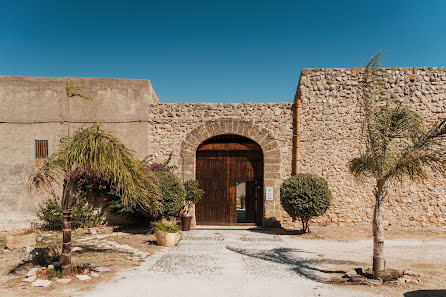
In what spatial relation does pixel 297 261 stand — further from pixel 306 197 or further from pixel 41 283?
pixel 41 283

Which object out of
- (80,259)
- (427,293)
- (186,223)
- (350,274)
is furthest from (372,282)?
(186,223)

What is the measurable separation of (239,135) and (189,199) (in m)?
2.78

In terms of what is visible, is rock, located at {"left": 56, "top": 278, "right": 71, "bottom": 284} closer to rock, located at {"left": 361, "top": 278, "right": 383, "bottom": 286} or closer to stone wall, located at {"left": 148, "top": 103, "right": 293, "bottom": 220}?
rock, located at {"left": 361, "top": 278, "right": 383, "bottom": 286}

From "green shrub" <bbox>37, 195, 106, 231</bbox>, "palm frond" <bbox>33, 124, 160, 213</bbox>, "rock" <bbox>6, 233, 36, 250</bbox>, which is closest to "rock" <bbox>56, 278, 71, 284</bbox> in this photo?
"palm frond" <bbox>33, 124, 160, 213</bbox>

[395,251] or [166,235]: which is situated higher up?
[166,235]

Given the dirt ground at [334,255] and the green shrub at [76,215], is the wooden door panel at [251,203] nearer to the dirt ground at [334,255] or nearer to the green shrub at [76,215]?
the dirt ground at [334,255]

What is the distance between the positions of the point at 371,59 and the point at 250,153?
6.80 meters

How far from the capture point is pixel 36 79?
1194 centimetres

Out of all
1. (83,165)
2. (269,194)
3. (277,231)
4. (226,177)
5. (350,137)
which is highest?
(350,137)

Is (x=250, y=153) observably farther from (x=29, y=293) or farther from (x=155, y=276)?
(x=29, y=293)

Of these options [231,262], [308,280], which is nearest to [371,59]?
[308,280]

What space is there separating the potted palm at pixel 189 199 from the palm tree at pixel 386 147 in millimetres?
6152

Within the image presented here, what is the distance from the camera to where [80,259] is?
6.90m

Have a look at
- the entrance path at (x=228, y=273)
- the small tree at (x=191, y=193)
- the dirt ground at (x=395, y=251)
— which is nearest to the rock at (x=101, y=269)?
the entrance path at (x=228, y=273)
